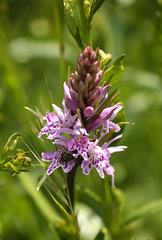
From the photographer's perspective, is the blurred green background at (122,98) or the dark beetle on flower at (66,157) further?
the blurred green background at (122,98)

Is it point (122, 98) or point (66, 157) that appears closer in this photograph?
point (66, 157)

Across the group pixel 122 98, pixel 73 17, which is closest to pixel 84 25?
pixel 73 17

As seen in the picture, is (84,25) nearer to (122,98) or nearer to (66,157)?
(66,157)

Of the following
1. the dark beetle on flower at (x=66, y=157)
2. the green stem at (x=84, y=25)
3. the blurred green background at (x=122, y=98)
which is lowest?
the blurred green background at (x=122, y=98)

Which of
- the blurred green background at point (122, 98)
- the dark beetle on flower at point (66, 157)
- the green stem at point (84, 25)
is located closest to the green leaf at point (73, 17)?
the green stem at point (84, 25)

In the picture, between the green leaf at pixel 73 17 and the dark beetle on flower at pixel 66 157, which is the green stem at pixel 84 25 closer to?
the green leaf at pixel 73 17

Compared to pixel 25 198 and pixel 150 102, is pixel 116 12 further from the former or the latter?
pixel 25 198
